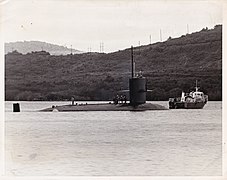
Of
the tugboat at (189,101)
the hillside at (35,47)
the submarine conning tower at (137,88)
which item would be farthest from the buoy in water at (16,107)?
the tugboat at (189,101)

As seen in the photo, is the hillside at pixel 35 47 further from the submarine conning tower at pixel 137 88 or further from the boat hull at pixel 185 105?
the boat hull at pixel 185 105

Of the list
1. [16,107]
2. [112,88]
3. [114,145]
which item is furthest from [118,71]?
[16,107]

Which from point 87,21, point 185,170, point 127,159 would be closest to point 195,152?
point 185,170

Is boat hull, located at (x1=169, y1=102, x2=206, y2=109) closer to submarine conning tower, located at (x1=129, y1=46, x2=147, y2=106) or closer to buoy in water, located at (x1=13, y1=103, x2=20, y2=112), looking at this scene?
submarine conning tower, located at (x1=129, y1=46, x2=147, y2=106)

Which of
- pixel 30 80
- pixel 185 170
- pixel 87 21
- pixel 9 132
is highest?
pixel 87 21

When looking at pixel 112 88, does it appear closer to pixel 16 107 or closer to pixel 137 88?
pixel 137 88

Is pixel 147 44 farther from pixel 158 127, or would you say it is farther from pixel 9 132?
pixel 9 132

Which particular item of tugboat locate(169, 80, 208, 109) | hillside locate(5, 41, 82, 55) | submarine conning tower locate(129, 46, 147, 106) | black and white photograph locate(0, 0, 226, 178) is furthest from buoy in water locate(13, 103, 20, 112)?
tugboat locate(169, 80, 208, 109)
